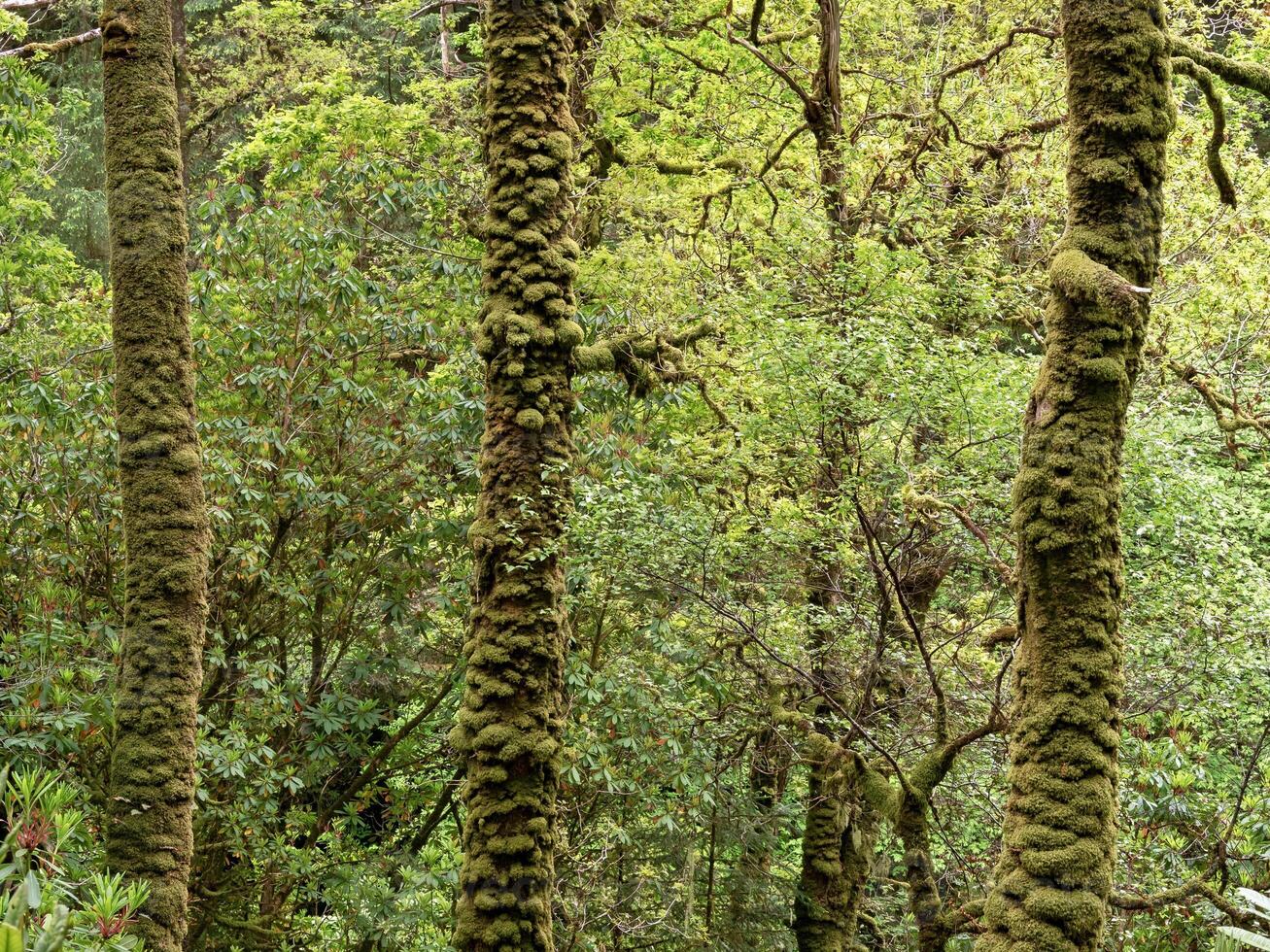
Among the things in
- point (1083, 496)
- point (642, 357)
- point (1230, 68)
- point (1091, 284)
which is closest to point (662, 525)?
point (642, 357)

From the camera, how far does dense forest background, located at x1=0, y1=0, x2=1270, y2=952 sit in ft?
18.7

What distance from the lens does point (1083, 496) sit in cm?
359

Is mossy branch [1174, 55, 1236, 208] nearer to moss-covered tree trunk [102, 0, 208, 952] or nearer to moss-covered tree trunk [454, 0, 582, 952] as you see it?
moss-covered tree trunk [454, 0, 582, 952]

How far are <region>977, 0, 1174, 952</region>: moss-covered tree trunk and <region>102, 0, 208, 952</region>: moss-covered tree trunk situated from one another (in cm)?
302

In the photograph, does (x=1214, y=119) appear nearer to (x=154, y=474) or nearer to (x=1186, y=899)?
(x=1186, y=899)

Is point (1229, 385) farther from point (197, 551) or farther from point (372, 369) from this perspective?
point (197, 551)

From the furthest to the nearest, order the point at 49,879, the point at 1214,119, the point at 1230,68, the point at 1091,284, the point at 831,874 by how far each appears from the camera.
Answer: the point at 831,874
the point at 1230,68
the point at 1214,119
the point at 1091,284
the point at 49,879

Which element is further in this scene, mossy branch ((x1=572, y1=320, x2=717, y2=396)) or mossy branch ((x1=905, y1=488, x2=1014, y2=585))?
mossy branch ((x1=572, y1=320, x2=717, y2=396))

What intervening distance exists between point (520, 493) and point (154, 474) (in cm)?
151

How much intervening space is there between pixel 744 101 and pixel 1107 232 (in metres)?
7.83

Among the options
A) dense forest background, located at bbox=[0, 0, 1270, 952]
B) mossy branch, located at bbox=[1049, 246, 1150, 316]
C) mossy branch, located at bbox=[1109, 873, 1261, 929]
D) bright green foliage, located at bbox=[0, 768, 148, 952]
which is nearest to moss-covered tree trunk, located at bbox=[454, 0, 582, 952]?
dense forest background, located at bbox=[0, 0, 1270, 952]

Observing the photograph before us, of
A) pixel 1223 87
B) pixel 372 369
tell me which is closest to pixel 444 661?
pixel 372 369

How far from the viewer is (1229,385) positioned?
8.87 m

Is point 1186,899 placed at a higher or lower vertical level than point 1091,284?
lower
